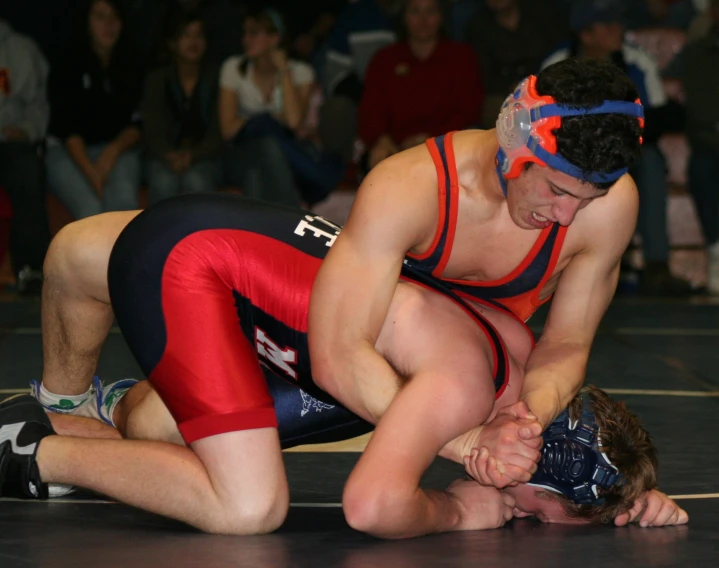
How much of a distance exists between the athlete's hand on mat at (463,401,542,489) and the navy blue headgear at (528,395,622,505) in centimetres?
15

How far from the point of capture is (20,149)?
750cm

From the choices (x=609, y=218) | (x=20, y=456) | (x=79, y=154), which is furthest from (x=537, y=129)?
(x=79, y=154)

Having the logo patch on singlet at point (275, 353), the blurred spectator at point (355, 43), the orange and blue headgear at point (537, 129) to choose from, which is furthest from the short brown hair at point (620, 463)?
the blurred spectator at point (355, 43)

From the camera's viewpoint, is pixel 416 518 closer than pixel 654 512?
Yes

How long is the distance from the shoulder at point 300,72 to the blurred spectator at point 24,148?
4.89 ft

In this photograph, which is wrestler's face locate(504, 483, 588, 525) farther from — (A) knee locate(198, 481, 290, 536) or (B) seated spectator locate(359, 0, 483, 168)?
(B) seated spectator locate(359, 0, 483, 168)

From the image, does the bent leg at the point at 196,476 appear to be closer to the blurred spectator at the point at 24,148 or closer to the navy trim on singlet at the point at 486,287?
the navy trim on singlet at the point at 486,287

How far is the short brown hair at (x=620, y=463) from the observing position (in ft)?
9.61

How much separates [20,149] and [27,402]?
4.50 metres

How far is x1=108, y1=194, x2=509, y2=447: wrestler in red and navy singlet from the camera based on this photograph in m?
3.00

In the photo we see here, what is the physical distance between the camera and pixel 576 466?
9.53 feet

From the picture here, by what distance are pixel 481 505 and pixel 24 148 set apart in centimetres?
518

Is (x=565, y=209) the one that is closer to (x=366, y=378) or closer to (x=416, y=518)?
(x=366, y=378)

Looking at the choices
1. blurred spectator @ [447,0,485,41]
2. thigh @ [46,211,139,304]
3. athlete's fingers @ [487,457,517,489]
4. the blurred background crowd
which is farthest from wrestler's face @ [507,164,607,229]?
blurred spectator @ [447,0,485,41]
